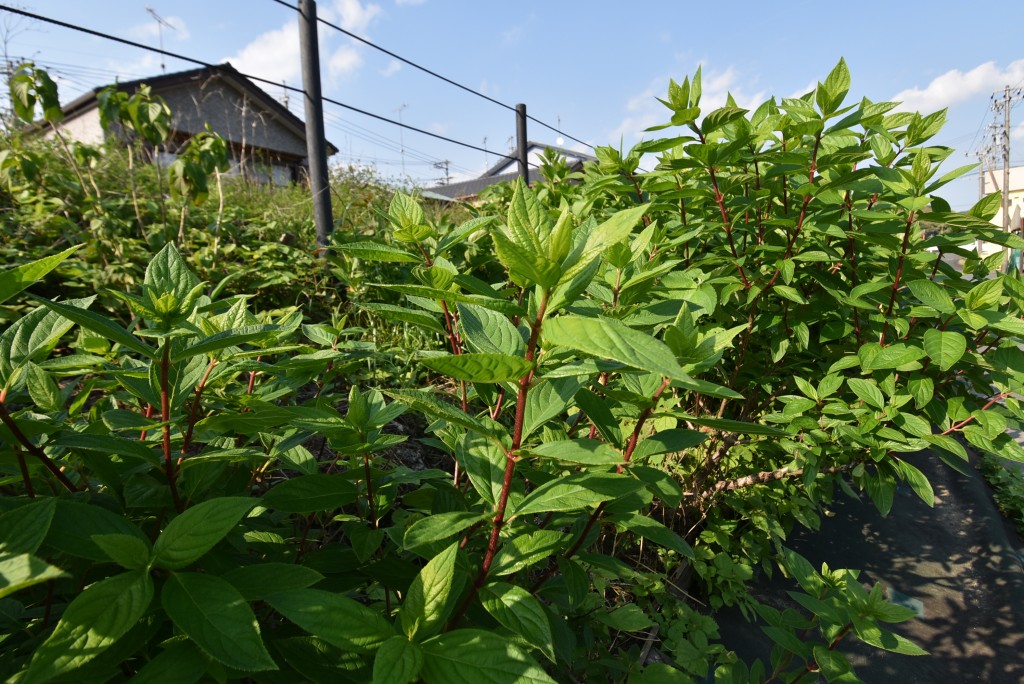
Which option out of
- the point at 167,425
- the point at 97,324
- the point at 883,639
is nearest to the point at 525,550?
the point at 167,425

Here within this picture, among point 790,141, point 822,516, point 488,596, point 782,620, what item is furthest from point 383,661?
point 822,516

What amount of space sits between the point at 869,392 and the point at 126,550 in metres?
1.90

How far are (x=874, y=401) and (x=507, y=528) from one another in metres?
1.39

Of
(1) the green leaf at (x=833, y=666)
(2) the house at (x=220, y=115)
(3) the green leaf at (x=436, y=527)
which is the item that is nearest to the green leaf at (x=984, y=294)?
(1) the green leaf at (x=833, y=666)

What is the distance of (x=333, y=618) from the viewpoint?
2.18 ft

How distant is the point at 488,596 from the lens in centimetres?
79

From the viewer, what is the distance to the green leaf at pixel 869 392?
5.37 ft

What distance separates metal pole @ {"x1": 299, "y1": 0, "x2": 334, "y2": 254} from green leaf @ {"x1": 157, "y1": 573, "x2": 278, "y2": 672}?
12.2ft

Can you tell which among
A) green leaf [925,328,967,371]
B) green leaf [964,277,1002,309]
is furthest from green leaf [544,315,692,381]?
green leaf [964,277,1002,309]

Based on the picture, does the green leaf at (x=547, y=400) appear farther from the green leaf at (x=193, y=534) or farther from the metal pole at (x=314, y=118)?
the metal pole at (x=314, y=118)

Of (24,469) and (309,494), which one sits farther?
(309,494)

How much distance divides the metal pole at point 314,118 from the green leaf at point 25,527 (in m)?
3.68

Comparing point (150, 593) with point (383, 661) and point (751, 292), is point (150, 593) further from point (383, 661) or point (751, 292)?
point (751, 292)

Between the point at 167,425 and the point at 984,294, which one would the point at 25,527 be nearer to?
the point at 167,425
